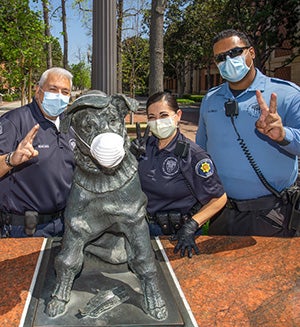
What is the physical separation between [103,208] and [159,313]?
523 mm

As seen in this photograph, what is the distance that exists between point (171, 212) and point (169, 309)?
873 mm

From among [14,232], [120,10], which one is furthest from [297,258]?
[120,10]

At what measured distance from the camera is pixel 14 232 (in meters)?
2.66

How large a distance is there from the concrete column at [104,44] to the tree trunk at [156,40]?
4.00 m

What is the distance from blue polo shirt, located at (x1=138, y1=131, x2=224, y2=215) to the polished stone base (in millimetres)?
549

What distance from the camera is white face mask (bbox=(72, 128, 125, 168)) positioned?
1.48m

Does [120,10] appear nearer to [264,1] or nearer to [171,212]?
[264,1]

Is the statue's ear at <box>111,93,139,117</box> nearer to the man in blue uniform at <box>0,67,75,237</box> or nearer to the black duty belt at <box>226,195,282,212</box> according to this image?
the man in blue uniform at <box>0,67,75,237</box>

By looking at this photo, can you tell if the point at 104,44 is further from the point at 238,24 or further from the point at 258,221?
the point at 238,24

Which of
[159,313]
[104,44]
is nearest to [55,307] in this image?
[159,313]

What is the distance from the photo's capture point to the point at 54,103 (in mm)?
2680

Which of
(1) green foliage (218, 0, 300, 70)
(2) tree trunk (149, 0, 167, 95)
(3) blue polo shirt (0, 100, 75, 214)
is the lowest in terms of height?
(3) blue polo shirt (0, 100, 75, 214)

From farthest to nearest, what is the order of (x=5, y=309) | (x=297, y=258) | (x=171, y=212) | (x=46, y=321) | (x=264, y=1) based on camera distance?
(x=264, y=1) → (x=171, y=212) → (x=297, y=258) → (x=5, y=309) → (x=46, y=321)

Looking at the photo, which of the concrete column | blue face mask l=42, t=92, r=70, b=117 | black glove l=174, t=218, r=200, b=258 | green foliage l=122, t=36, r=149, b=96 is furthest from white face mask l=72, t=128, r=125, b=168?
green foliage l=122, t=36, r=149, b=96
